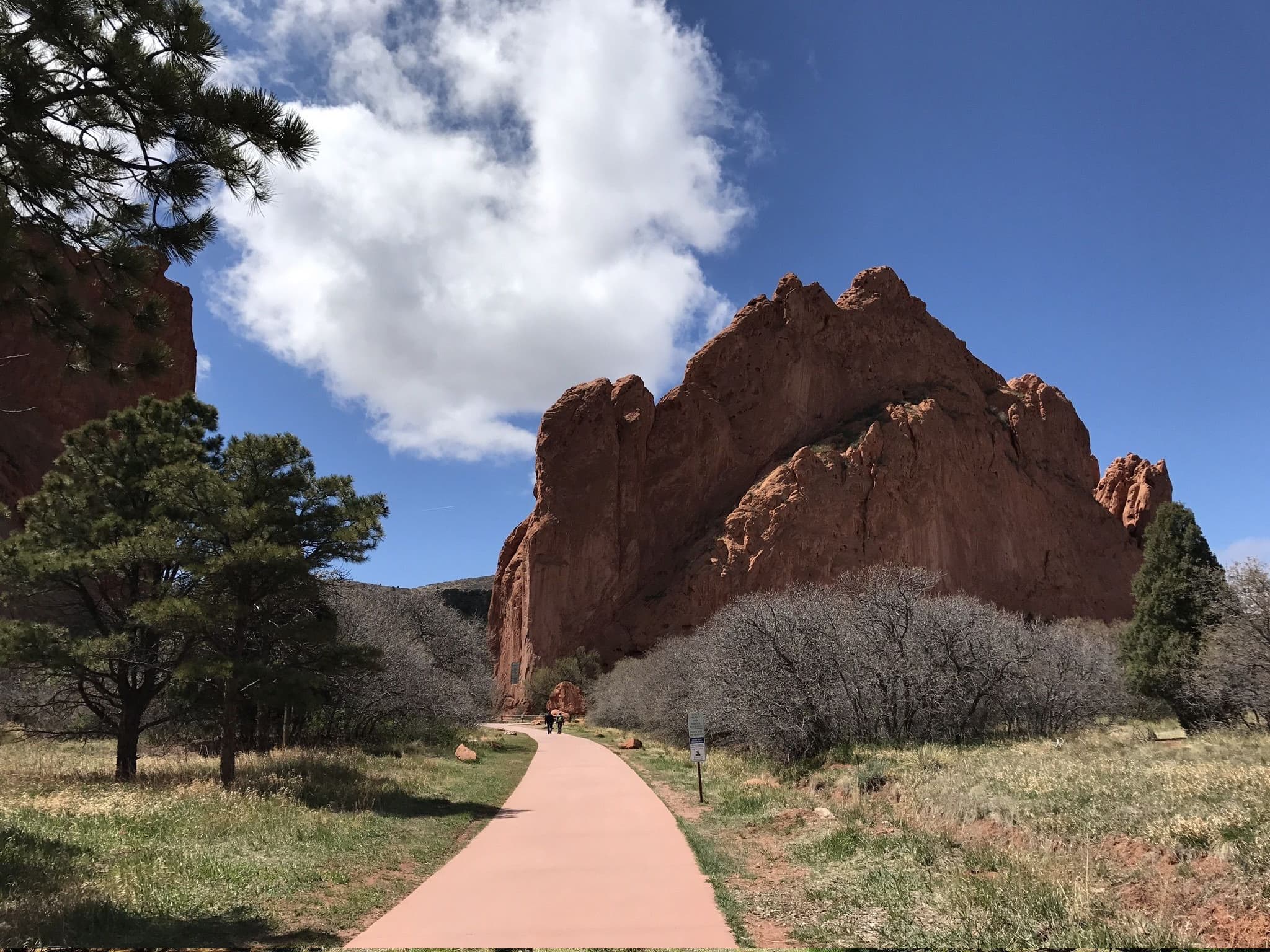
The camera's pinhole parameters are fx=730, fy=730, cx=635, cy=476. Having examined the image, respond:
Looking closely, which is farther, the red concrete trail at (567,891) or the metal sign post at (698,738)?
the metal sign post at (698,738)

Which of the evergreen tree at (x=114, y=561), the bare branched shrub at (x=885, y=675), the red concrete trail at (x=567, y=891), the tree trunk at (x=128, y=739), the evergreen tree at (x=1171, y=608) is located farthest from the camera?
the evergreen tree at (x=1171, y=608)

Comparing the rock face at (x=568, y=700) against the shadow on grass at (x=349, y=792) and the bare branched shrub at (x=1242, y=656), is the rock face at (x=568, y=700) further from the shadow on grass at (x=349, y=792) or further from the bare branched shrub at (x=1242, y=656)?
the bare branched shrub at (x=1242, y=656)

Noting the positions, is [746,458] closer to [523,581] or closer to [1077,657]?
[523,581]

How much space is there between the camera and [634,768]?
861 inches

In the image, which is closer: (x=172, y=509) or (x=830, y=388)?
(x=172, y=509)

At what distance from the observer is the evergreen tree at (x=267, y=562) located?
570 inches

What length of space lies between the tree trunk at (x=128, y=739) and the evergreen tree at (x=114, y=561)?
0.03 m

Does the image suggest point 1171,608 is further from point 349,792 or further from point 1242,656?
point 349,792

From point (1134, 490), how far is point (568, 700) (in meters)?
66.7

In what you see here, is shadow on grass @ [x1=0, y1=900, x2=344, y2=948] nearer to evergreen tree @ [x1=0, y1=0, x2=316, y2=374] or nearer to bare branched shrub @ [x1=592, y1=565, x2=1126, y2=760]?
evergreen tree @ [x1=0, y1=0, x2=316, y2=374]

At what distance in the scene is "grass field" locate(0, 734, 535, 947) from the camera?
255 inches

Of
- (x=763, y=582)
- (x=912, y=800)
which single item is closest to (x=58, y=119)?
(x=912, y=800)

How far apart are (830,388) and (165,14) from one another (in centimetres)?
6798

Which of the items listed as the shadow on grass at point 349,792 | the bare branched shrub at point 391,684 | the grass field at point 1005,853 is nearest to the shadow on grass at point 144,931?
the grass field at point 1005,853
